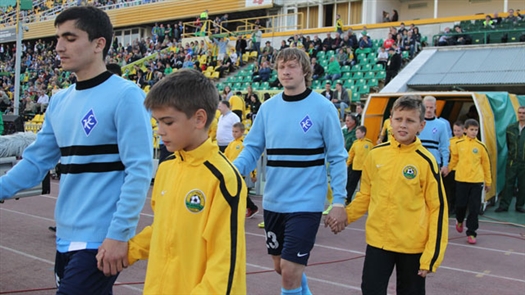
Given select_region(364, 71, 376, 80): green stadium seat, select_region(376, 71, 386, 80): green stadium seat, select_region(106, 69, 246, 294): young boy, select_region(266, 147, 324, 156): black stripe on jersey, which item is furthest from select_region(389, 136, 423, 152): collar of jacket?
select_region(364, 71, 376, 80): green stadium seat

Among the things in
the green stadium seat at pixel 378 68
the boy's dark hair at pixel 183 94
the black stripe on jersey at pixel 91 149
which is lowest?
the black stripe on jersey at pixel 91 149

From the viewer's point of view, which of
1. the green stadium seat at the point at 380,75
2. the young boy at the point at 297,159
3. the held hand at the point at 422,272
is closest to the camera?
the held hand at the point at 422,272

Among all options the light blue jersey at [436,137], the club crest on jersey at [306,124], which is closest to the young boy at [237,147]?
the light blue jersey at [436,137]

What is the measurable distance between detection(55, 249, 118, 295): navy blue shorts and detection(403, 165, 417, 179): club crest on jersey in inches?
85.4

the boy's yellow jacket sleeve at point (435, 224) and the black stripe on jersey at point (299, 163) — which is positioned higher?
the black stripe on jersey at point (299, 163)

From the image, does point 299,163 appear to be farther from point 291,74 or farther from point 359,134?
point 359,134

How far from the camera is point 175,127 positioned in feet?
7.77

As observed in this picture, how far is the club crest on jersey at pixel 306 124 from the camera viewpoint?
4000 millimetres

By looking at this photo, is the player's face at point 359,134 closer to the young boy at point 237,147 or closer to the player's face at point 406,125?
the young boy at point 237,147

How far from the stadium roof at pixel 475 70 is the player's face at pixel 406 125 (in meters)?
12.3

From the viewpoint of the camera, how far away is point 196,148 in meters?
2.40

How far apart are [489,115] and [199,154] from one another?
961 centimetres

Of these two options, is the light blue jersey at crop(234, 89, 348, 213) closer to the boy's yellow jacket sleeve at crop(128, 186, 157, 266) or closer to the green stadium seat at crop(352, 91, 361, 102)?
the boy's yellow jacket sleeve at crop(128, 186, 157, 266)

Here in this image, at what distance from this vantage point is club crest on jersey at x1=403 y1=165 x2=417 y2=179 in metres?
3.76
